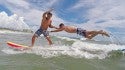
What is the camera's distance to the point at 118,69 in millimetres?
10875

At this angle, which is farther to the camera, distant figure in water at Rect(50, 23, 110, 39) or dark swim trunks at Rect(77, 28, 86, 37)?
dark swim trunks at Rect(77, 28, 86, 37)

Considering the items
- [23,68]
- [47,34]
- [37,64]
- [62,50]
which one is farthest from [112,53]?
[23,68]

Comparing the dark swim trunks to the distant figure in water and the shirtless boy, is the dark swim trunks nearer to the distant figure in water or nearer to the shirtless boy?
the distant figure in water

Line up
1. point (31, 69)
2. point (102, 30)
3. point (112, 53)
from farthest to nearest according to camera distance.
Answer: point (112, 53), point (102, 30), point (31, 69)

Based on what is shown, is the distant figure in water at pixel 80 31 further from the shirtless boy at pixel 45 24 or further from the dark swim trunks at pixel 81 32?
the shirtless boy at pixel 45 24

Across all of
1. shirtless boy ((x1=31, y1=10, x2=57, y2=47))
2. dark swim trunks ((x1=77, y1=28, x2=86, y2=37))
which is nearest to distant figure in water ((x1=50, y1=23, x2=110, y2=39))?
dark swim trunks ((x1=77, y1=28, x2=86, y2=37))

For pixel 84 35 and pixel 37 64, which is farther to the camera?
pixel 84 35

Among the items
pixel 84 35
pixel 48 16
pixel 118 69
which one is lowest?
pixel 118 69

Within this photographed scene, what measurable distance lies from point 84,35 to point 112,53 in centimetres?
233

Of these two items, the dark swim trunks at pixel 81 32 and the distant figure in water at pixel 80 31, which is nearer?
the distant figure in water at pixel 80 31

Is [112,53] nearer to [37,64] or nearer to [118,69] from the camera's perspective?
[118,69]

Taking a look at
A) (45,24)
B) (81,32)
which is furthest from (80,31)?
(45,24)

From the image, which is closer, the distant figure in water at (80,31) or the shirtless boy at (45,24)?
the distant figure in water at (80,31)

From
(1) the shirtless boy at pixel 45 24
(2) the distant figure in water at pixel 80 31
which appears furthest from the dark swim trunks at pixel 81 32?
(1) the shirtless boy at pixel 45 24
